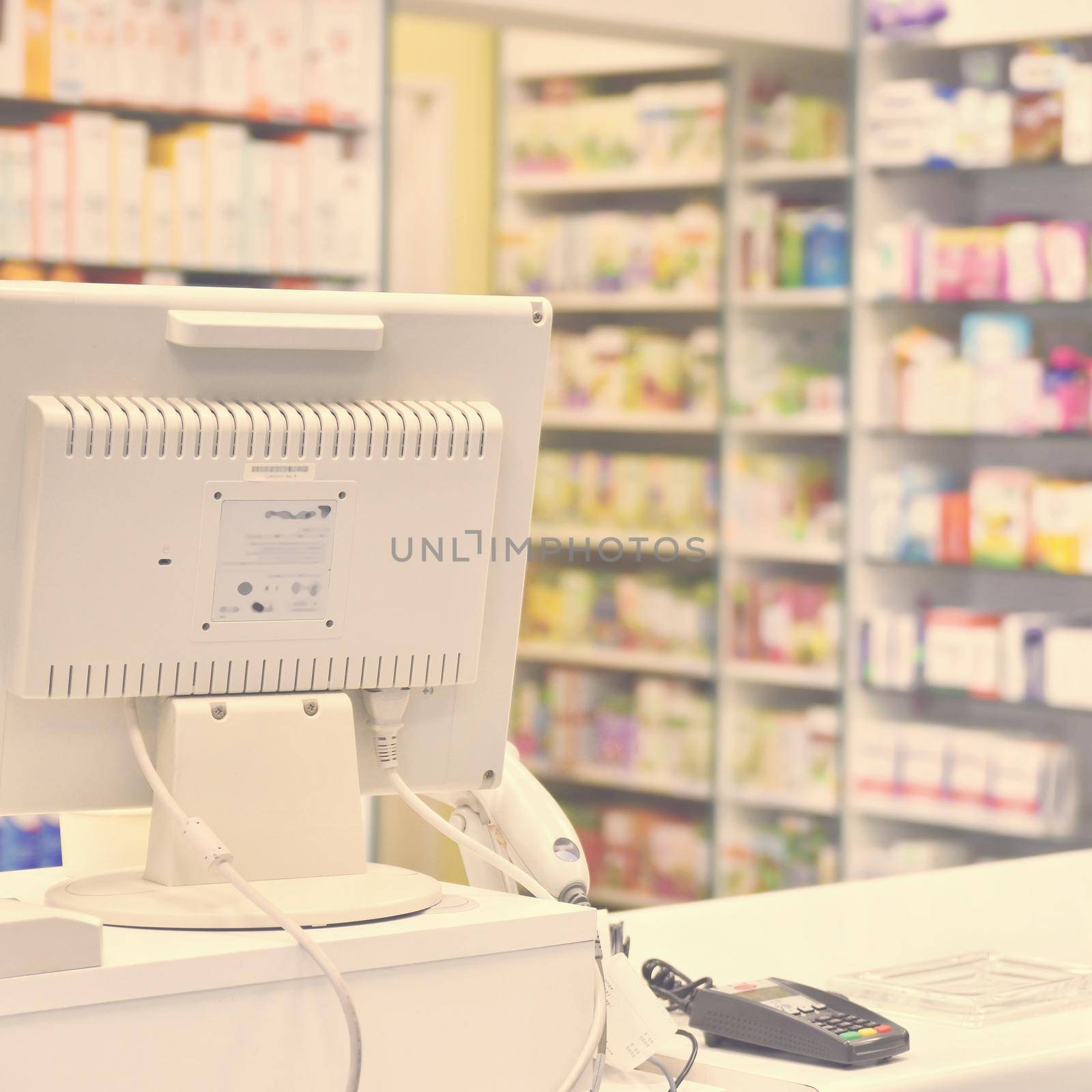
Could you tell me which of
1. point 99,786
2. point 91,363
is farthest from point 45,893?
point 91,363

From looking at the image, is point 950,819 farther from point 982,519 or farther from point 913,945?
point 913,945

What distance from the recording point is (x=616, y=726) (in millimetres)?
5070

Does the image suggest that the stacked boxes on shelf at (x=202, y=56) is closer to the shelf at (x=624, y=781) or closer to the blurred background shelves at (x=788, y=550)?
the blurred background shelves at (x=788, y=550)

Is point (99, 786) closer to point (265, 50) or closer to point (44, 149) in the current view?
point (44, 149)

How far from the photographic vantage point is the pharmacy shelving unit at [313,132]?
3689 mm

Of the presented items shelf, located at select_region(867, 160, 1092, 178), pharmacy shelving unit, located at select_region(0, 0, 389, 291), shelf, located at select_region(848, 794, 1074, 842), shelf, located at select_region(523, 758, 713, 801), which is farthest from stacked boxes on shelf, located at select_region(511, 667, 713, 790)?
pharmacy shelving unit, located at select_region(0, 0, 389, 291)

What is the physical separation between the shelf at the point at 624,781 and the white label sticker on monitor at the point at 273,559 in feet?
11.8

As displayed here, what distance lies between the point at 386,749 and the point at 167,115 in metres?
2.81

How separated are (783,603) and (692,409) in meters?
0.62

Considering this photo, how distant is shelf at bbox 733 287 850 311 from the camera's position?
15.0ft

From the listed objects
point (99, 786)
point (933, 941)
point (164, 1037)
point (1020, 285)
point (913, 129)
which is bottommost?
point (933, 941)

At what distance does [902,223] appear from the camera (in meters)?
4.54

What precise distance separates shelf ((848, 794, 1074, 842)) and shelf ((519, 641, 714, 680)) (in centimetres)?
57

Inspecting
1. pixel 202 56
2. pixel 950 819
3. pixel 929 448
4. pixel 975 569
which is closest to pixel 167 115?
pixel 202 56
